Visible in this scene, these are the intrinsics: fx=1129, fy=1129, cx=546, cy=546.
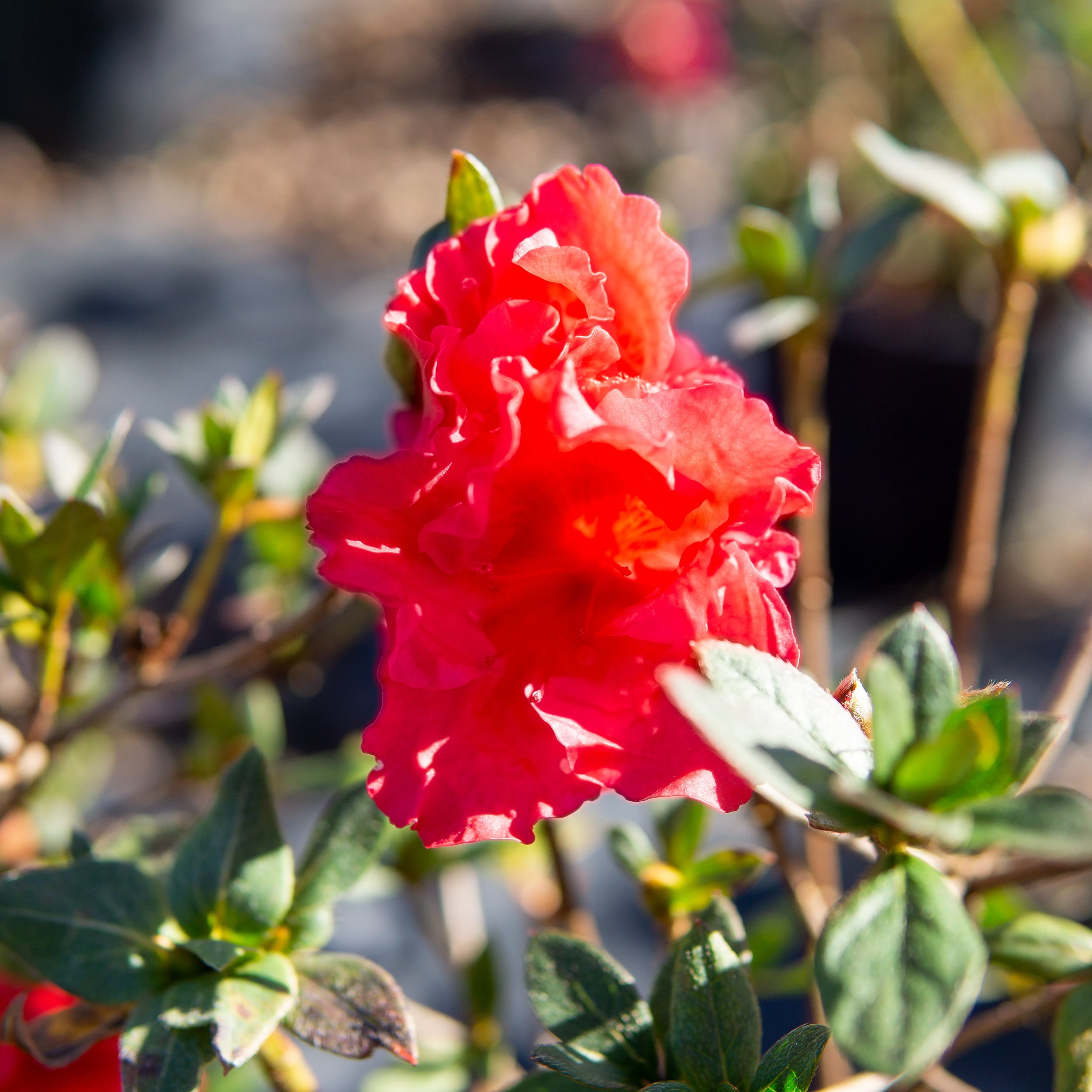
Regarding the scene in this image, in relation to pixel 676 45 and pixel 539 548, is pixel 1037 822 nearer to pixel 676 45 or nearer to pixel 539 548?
pixel 539 548

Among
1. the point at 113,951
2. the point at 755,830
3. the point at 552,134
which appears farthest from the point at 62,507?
the point at 552,134

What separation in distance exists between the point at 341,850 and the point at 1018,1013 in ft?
1.12

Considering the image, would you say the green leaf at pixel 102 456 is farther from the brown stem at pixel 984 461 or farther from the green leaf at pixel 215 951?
the brown stem at pixel 984 461

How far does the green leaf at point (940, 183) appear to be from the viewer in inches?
25.7

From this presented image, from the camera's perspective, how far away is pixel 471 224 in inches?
18.0

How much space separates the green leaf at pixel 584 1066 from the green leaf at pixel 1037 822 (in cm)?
18

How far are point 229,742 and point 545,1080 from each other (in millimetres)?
469

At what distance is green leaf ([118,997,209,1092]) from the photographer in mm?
431

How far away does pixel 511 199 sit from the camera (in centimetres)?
62

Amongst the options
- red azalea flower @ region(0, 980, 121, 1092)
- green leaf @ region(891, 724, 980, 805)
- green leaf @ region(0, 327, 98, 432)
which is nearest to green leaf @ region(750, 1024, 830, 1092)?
green leaf @ region(891, 724, 980, 805)

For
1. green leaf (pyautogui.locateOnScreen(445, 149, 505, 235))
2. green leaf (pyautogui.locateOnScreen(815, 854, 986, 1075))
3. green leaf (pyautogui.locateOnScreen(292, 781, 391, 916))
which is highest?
green leaf (pyautogui.locateOnScreen(445, 149, 505, 235))

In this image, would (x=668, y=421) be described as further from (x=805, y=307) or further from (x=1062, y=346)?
(x=1062, y=346)

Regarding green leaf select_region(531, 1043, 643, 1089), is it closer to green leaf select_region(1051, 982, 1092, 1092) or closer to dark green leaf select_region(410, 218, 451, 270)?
green leaf select_region(1051, 982, 1092, 1092)

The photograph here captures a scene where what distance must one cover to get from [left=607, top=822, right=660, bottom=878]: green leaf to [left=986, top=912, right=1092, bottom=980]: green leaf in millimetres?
187
